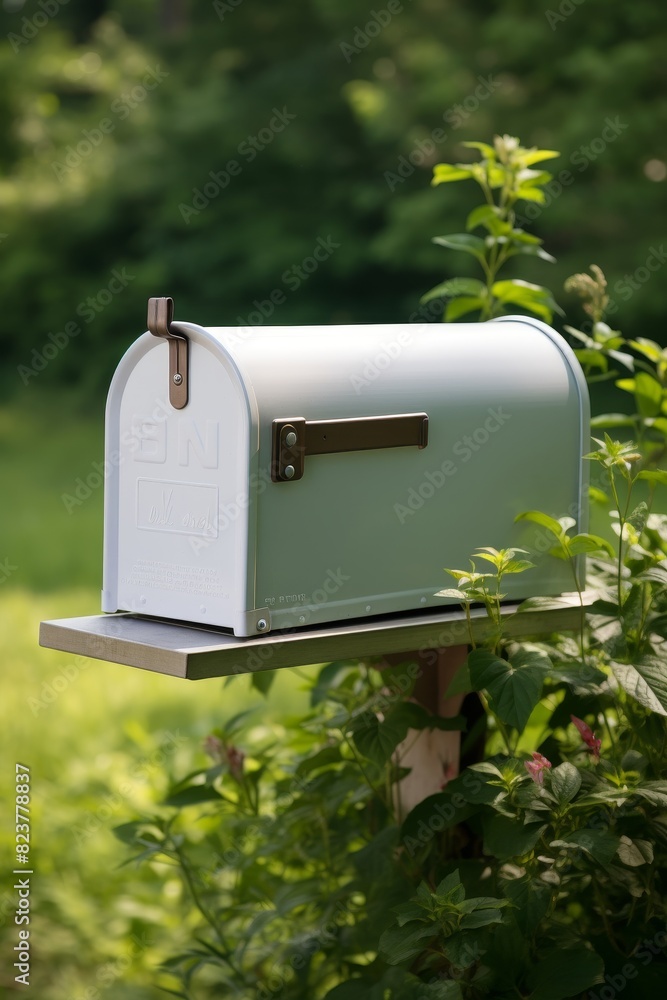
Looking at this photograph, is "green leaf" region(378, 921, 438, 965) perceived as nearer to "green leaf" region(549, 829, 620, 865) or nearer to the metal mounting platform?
"green leaf" region(549, 829, 620, 865)

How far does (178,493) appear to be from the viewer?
1.59 metres

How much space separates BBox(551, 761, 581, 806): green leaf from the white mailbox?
1.00 feet

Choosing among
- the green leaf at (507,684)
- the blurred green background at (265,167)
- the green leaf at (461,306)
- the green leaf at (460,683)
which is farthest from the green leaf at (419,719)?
the blurred green background at (265,167)

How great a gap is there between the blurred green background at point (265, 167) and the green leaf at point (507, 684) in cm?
543

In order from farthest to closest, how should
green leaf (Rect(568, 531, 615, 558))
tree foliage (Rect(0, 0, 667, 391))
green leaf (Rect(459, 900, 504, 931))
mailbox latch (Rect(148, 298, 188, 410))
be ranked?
tree foliage (Rect(0, 0, 667, 391)) → green leaf (Rect(568, 531, 615, 558)) → mailbox latch (Rect(148, 298, 188, 410)) → green leaf (Rect(459, 900, 504, 931))

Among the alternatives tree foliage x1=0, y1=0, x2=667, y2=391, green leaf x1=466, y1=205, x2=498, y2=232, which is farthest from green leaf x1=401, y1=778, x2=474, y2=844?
tree foliage x1=0, y1=0, x2=667, y2=391

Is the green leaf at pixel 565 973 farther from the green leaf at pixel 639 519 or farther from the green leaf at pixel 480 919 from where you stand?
the green leaf at pixel 639 519

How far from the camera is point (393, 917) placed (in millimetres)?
1815

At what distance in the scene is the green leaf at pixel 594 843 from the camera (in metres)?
1.45

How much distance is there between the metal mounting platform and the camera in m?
1.46

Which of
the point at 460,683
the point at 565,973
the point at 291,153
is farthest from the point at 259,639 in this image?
the point at 291,153

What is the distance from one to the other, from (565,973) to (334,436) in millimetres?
730

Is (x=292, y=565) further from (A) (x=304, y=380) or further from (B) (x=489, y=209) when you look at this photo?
(B) (x=489, y=209)

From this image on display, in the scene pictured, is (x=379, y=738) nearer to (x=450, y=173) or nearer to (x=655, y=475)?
(x=655, y=475)
